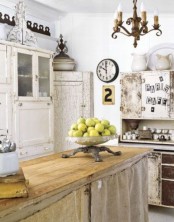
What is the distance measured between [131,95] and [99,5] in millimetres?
1335

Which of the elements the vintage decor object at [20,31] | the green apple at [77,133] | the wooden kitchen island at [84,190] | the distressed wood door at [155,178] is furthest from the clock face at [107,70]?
the green apple at [77,133]

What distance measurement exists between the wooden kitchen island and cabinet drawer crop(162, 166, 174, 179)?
1.24 m

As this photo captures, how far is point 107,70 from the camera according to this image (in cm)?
505

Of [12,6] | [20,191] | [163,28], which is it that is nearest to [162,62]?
[163,28]

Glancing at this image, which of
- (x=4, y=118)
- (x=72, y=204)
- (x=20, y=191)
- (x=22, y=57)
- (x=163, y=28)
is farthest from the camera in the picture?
(x=163, y=28)

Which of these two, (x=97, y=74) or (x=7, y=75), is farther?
(x=97, y=74)

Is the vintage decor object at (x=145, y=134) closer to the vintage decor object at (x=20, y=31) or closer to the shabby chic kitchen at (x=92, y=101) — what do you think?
the shabby chic kitchen at (x=92, y=101)

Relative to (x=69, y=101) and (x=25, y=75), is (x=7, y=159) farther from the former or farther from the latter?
(x=69, y=101)

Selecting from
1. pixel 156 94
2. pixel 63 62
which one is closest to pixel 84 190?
pixel 156 94

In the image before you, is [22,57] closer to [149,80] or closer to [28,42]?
[28,42]

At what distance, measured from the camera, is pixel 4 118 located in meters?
3.75

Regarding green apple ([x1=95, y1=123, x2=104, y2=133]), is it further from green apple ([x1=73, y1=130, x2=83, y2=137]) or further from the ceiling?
the ceiling

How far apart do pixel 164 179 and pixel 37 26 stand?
290 cm

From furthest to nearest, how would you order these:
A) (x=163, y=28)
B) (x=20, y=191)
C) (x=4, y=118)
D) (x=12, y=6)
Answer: (x=163, y=28) < (x=12, y=6) < (x=4, y=118) < (x=20, y=191)
